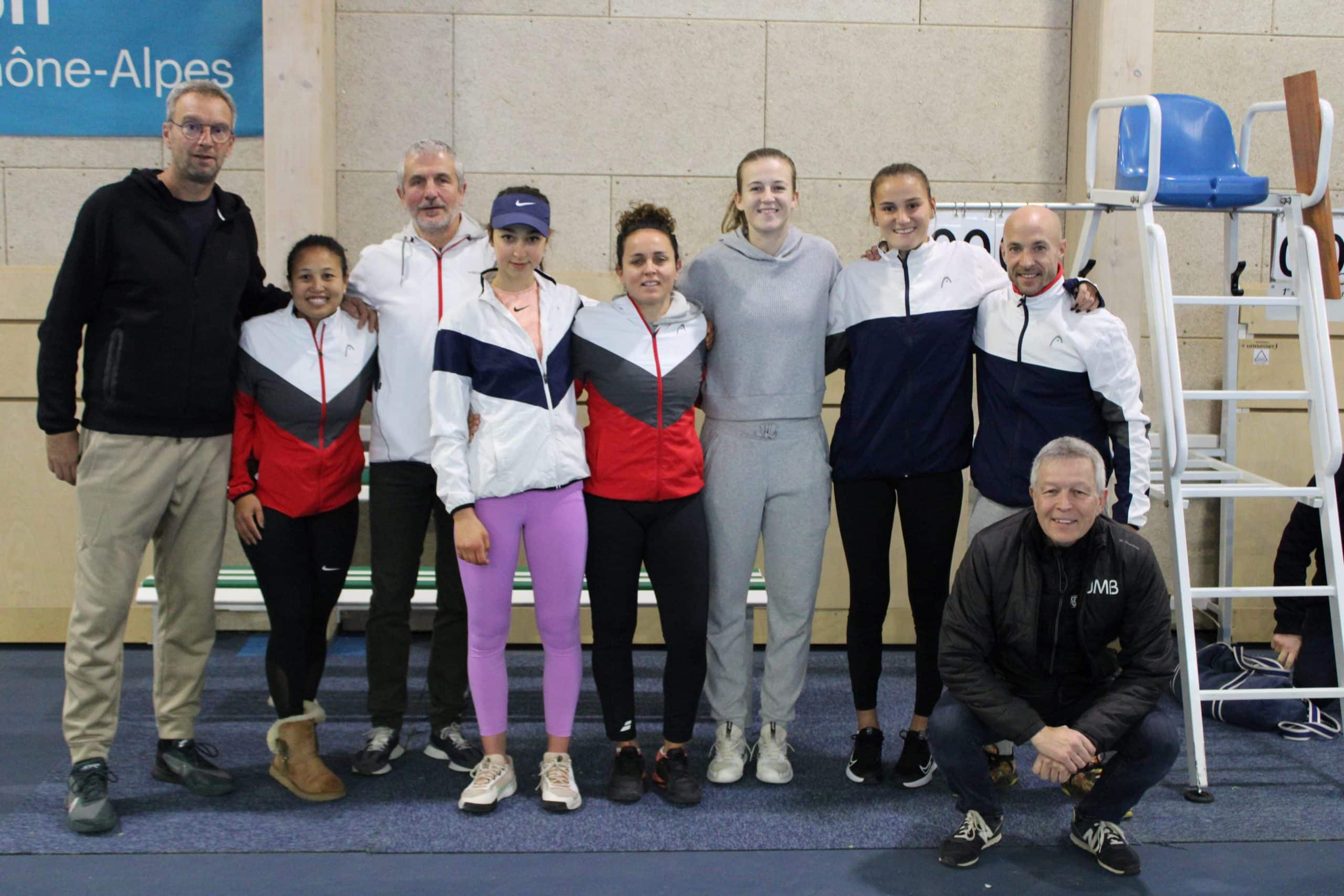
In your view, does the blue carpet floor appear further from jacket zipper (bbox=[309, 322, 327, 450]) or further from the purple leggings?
jacket zipper (bbox=[309, 322, 327, 450])

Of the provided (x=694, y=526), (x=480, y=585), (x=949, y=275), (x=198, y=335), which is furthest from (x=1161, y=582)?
(x=198, y=335)

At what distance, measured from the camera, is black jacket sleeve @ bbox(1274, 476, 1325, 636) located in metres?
3.68

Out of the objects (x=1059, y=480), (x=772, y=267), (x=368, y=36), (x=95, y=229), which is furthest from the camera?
(x=368, y=36)

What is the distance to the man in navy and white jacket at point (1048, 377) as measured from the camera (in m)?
2.88

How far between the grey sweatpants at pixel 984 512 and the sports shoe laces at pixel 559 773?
1.18m

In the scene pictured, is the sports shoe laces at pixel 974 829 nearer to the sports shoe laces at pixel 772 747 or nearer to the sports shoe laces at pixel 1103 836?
the sports shoe laces at pixel 1103 836

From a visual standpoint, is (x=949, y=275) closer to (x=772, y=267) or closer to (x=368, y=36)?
(x=772, y=267)

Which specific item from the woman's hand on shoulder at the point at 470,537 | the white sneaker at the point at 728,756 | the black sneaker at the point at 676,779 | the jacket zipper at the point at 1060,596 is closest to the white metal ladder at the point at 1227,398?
the jacket zipper at the point at 1060,596

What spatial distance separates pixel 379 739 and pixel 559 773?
57cm

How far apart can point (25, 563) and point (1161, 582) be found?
13.0 ft

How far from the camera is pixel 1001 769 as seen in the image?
3100mm

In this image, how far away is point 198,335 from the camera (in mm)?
2875

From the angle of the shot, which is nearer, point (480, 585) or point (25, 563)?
point (480, 585)

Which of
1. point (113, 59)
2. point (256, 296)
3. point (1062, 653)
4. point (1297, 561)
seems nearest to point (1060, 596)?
point (1062, 653)
